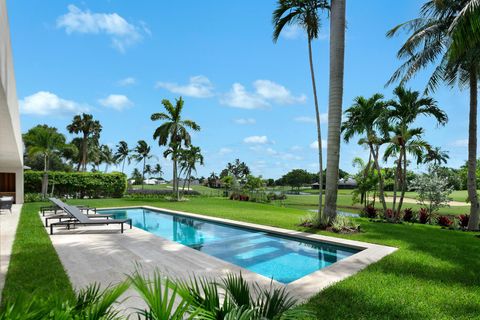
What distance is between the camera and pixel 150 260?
6105mm

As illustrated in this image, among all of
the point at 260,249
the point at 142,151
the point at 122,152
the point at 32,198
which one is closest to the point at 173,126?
the point at 32,198

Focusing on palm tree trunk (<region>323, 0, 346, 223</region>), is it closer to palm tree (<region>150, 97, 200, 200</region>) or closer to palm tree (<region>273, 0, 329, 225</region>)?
palm tree (<region>273, 0, 329, 225</region>)

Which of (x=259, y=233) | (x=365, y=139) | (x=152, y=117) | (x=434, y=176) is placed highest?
(x=152, y=117)

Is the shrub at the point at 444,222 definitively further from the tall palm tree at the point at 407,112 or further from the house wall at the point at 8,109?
the house wall at the point at 8,109

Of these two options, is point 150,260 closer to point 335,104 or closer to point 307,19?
point 335,104

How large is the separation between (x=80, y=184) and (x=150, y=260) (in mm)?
24285

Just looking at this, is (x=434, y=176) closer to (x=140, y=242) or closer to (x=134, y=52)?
(x=140, y=242)

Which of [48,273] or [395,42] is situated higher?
[395,42]

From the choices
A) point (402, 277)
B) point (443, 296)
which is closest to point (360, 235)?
point (402, 277)

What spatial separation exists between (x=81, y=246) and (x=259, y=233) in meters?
5.53

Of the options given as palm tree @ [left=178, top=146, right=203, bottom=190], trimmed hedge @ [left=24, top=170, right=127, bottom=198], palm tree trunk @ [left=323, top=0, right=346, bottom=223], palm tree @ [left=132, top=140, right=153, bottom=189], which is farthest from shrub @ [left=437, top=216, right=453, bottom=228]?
palm tree @ [left=132, top=140, right=153, bottom=189]

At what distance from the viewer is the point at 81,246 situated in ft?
24.0

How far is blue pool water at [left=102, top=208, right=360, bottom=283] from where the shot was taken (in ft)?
22.1

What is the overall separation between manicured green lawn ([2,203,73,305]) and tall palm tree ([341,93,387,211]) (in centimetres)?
1396
